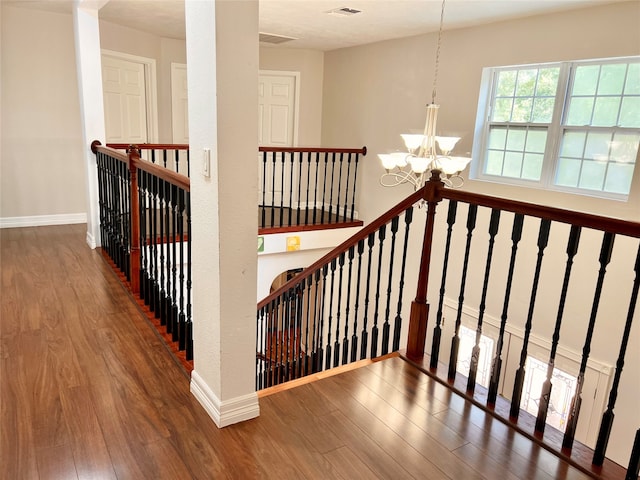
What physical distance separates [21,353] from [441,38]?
490cm

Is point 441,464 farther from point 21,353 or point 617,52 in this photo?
point 617,52

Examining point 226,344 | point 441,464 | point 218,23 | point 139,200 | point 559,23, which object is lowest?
point 441,464

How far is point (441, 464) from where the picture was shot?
1777 mm

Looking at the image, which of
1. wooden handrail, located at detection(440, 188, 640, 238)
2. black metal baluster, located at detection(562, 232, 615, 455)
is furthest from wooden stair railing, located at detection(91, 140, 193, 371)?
black metal baluster, located at detection(562, 232, 615, 455)

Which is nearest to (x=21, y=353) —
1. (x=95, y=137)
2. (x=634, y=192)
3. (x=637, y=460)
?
(x=95, y=137)

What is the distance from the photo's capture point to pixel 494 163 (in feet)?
16.1

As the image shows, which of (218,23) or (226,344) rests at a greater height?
(218,23)

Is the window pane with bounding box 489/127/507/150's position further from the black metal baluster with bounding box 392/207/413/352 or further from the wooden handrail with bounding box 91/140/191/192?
the wooden handrail with bounding box 91/140/191/192

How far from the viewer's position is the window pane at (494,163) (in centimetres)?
486

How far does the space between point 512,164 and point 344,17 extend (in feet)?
7.50

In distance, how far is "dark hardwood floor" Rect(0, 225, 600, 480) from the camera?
1.72 metres

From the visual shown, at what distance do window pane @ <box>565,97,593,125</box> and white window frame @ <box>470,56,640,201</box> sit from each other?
0.06 meters

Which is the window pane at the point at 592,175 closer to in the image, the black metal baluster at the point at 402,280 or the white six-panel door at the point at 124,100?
the black metal baluster at the point at 402,280

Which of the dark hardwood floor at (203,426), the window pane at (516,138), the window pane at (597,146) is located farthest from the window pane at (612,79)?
the dark hardwood floor at (203,426)
